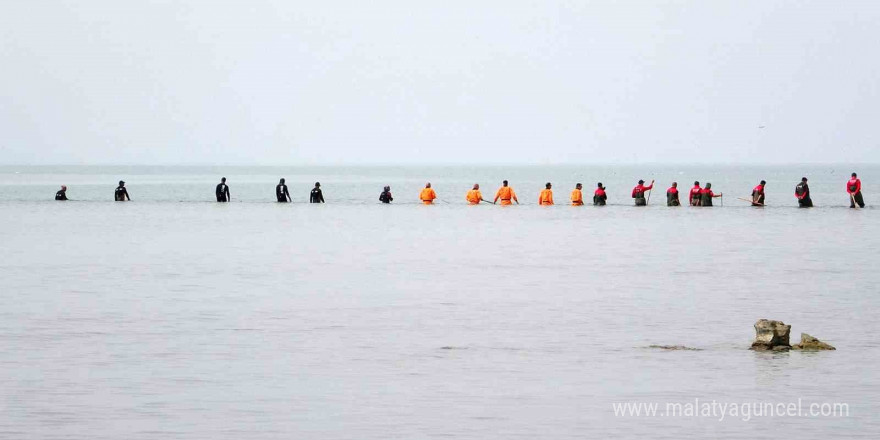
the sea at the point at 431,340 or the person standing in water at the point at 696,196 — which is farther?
the person standing in water at the point at 696,196

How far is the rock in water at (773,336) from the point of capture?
15.0 m

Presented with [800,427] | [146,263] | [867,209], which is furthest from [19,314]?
[867,209]

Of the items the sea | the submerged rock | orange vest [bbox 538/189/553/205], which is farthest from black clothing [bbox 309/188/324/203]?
the submerged rock

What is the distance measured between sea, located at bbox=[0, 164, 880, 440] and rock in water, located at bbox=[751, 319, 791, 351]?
278 millimetres

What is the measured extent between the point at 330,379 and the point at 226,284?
1033 cm

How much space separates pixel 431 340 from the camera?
637 inches

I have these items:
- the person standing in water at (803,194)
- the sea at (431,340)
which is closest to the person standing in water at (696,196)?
the person standing in water at (803,194)

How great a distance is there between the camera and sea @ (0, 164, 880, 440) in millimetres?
11398

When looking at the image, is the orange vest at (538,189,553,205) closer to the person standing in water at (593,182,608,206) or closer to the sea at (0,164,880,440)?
the person standing in water at (593,182,608,206)

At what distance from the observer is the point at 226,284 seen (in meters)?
23.2

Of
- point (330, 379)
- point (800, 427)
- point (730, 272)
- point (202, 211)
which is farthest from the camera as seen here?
point (202, 211)

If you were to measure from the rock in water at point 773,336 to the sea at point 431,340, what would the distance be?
0.28m

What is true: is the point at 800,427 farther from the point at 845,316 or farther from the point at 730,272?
the point at 730,272

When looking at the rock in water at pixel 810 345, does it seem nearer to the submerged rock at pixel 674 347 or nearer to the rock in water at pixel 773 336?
the rock in water at pixel 773 336
